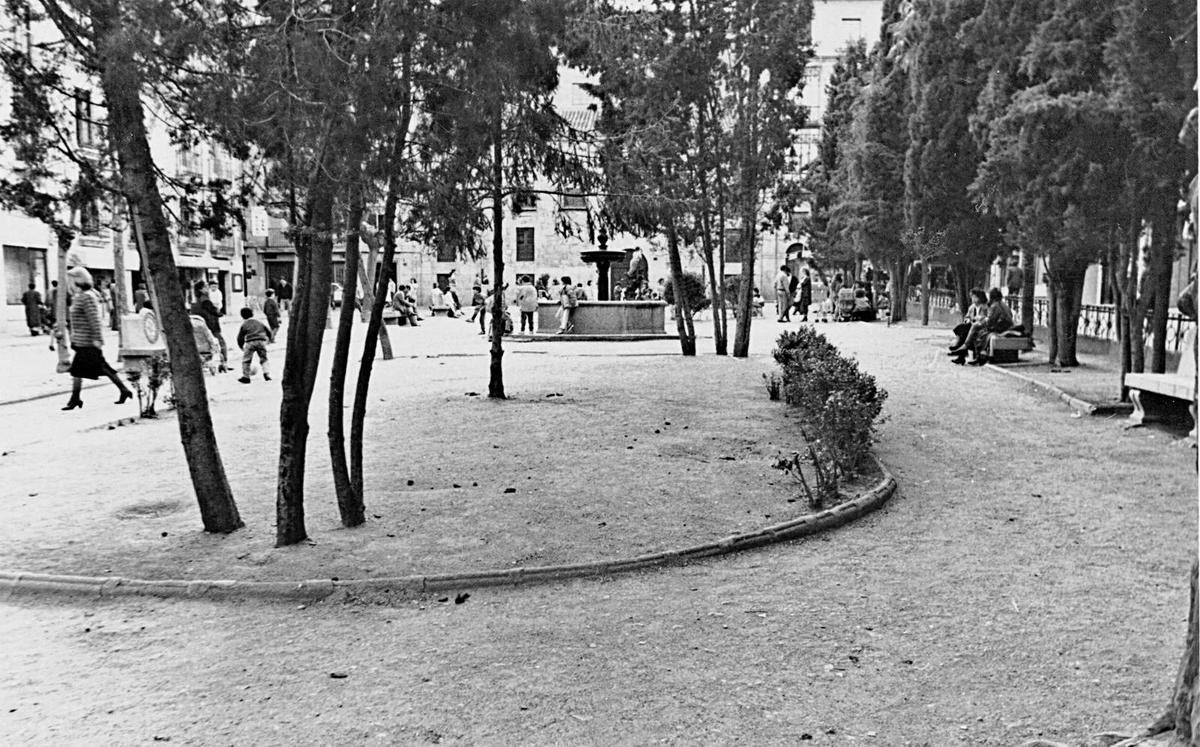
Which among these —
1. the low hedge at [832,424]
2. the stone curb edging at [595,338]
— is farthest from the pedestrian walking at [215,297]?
the low hedge at [832,424]

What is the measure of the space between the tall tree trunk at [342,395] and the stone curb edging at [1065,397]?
873 centimetres

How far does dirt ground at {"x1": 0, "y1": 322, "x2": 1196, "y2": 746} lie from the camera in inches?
167

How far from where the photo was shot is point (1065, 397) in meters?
13.8

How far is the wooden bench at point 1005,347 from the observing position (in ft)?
61.7

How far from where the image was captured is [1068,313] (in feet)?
59.1

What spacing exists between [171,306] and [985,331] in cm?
1512

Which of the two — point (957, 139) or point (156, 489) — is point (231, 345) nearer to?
point (957, 139)

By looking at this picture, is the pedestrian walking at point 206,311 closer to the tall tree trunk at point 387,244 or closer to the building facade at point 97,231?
the building facade at point 97,231

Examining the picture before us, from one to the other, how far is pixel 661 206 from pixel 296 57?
27.4 feet

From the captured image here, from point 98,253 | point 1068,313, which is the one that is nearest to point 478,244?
point 1068,313

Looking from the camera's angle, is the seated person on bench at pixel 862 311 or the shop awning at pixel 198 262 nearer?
the seated person on bench at pixel 862 311

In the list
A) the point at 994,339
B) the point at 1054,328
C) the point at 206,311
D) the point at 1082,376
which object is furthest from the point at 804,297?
the point at 206,311

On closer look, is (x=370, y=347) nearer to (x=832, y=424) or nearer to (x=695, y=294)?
(x=832, y=424)

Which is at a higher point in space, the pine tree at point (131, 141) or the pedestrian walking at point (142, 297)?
the pine tree at point (131, 141)
